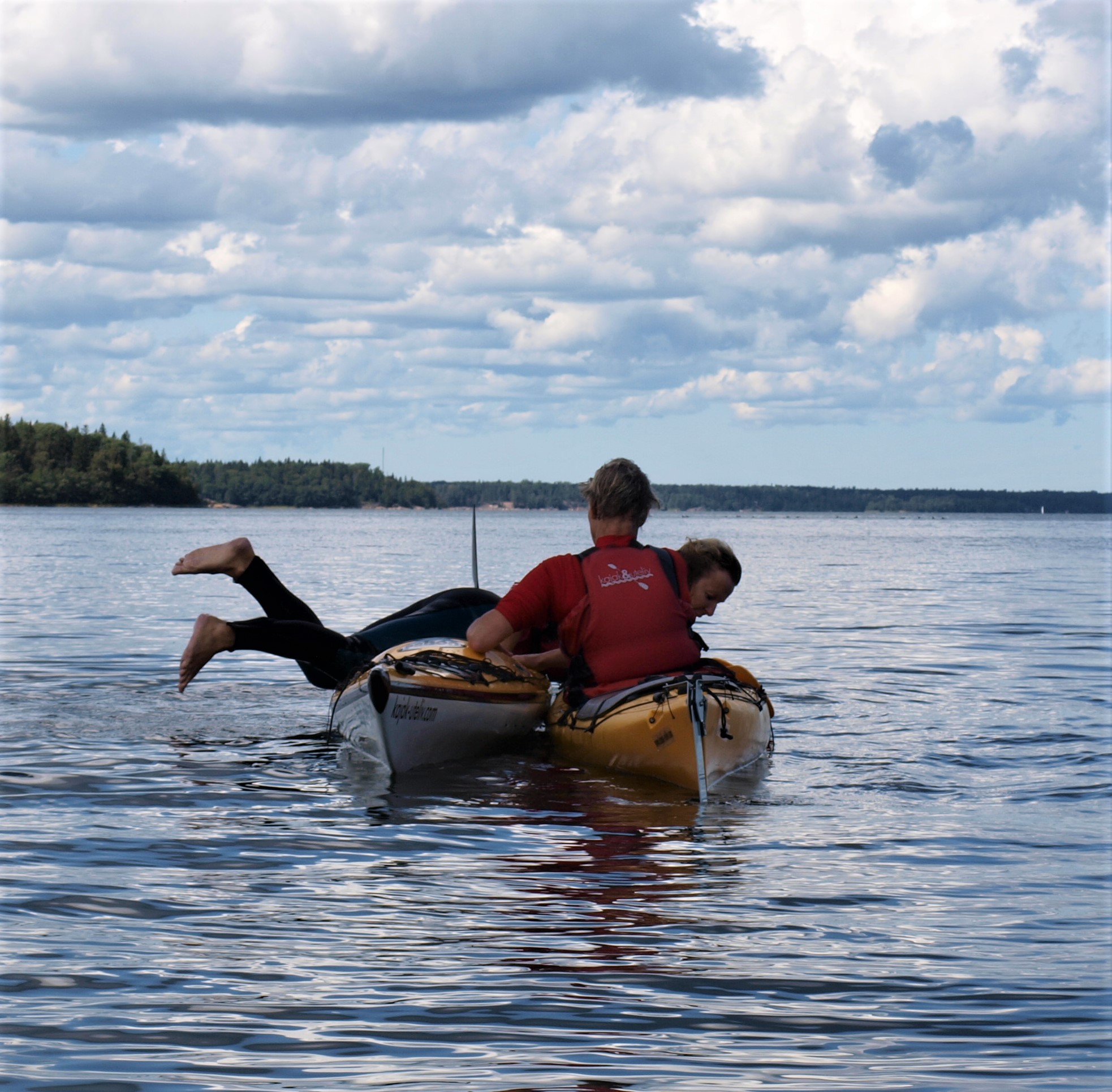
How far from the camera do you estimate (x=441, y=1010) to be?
4.37 m

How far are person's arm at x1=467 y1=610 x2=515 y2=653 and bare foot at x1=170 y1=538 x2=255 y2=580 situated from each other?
181cm

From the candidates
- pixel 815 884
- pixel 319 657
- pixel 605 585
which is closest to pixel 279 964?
pixel 815 884

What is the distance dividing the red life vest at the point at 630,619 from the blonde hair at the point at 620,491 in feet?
0.77

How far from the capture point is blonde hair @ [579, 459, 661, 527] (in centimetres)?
884

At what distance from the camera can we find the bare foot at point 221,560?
9461 millimetres

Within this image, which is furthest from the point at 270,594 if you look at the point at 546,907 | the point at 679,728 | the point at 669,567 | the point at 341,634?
the point at 546,907

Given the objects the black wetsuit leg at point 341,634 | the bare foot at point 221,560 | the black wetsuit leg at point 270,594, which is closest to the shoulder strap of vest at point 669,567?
the black wetsuit leg at point 341,634

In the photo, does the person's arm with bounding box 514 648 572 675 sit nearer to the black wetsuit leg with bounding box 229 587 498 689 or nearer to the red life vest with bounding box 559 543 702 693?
the black wetsuit leg with bounding box 229 587 498 689

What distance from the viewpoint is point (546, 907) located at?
18.7 ft

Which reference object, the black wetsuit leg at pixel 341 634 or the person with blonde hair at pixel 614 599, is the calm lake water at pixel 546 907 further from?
the person with blonde hair at pixel 614 599

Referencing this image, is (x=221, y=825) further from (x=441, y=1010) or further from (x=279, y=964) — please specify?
(x=441, y=1010)

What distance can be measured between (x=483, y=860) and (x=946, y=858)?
237cm

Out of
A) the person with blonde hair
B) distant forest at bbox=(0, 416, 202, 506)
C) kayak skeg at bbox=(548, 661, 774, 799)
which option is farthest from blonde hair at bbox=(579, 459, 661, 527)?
distant forest at bbox=(0, 416, 202, 506)

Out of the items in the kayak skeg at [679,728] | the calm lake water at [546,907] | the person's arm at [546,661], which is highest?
the person's arm at [546,661]
